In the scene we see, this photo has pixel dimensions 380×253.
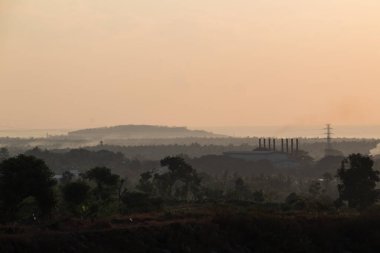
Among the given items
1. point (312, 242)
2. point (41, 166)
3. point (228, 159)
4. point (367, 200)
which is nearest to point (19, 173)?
point (41, 166)

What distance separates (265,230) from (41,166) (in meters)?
8.48

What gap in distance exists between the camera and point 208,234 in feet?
71.4

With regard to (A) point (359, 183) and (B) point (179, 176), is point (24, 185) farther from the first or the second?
(B) point (179, 176)

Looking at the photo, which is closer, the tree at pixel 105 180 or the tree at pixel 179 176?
the tree at pixel 105 180

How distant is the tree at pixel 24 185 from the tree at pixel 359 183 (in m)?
17.7

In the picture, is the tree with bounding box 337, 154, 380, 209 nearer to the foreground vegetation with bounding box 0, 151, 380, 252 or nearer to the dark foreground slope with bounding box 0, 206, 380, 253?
the foreground vegetation with bounding box 0, 151, 380, 252

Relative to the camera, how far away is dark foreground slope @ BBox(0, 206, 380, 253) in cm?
1897

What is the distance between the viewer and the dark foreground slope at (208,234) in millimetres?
18969

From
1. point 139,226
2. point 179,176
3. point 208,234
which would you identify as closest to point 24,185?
point 139,226

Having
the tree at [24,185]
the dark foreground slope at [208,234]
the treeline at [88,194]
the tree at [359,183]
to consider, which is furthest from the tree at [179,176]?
the dark foreground slope at [208,234]

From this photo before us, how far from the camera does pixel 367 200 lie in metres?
36.7

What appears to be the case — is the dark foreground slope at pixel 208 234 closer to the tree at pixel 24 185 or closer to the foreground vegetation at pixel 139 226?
the foreground vegetation at pixel 139 226

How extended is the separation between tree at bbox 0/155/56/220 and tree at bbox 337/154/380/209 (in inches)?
695

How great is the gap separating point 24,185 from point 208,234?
7.50 metres
